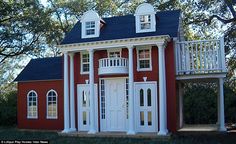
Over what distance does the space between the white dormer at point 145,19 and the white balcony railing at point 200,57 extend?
175 cm

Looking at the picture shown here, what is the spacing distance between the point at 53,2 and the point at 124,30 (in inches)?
682

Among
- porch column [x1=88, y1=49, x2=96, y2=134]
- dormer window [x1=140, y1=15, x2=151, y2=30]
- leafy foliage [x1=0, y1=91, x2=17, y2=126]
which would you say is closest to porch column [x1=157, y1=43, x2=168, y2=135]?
dormer window [x1=140, y1=15, x2=151, y2=30]

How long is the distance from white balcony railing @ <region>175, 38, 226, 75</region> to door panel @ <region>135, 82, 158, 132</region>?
5.82 feet

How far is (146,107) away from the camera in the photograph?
1900cm

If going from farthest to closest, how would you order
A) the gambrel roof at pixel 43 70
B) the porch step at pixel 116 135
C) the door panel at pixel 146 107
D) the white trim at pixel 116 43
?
the gambrel roof at pixel 43 70 < the door panel at pixel 146 107 < the white trim at pixel 116 43 < the porch step at pixel 116 135

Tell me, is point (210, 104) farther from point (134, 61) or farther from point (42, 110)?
point (42, 110)

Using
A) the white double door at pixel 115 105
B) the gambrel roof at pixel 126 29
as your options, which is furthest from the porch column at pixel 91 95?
the gambrel roof at pixel 126 29

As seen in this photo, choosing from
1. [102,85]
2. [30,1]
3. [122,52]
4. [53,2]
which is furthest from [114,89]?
[53,2]

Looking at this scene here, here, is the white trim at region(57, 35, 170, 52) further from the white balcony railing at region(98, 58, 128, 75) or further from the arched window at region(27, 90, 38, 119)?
the arched window at region(27, 90, 38, 119)

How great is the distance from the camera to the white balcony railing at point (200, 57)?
18500 mm

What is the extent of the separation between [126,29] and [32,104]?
26.3 feet

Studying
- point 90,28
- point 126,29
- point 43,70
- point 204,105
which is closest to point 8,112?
point 43,70

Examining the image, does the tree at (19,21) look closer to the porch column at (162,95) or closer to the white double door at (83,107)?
the white double door at (83,107)

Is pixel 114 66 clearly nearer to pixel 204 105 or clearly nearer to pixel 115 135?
pixel 115 135
